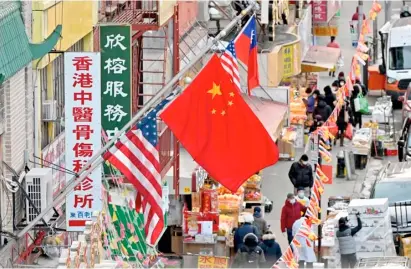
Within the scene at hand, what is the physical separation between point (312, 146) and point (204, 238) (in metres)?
4.07

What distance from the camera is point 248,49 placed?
26.4m

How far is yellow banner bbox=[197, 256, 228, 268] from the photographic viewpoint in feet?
86.6

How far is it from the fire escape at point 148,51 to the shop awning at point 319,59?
1439 centimetres

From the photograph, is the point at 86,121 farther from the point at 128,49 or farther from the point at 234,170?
the point at 128,49

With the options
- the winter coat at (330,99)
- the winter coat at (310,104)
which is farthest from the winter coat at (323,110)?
the winter coat at (330,99)

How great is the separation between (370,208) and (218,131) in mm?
7320

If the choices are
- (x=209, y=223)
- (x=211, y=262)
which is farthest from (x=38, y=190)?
(x=209, y=223)

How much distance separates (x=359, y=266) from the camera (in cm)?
2466

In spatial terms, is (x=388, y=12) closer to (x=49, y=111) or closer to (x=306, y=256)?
(x=306, y=256)

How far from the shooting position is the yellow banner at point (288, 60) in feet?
128

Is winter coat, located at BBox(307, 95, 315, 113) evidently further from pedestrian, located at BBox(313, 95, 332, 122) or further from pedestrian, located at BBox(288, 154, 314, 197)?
pedestrian, located at BBox(288, 154, 314, 197)

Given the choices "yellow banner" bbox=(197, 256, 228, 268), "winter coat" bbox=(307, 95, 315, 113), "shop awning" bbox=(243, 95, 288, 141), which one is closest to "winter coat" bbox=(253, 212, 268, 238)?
"yellow banner" bbox=(197, 256, 228, 268)

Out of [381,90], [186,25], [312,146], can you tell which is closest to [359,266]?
[312,146]

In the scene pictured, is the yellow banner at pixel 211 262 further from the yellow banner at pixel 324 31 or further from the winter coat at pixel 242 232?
the yellow banner at pixel 324 31
